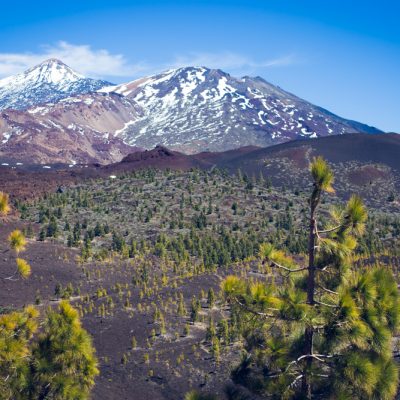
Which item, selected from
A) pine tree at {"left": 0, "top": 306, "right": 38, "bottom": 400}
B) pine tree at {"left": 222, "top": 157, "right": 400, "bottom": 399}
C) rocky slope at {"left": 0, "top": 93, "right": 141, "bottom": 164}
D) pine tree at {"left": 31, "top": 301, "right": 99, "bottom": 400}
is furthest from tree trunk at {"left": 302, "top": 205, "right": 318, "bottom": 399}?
rocky slope at {"left": 0, "top": 93, "right": 141, "bottom": 164}

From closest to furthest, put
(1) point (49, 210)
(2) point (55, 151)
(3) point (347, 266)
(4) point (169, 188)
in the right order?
(3) point (347, 266), (1) point (49, 210), (4) point (169, 188), (2) point (55, 151)

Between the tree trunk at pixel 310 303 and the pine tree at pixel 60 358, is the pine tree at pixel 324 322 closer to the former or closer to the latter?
the tree trunk at pixel 310 303

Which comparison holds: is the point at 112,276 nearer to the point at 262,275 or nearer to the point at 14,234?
the point at 262,275

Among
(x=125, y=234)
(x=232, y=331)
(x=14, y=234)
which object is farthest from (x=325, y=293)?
(x=125, y=234)

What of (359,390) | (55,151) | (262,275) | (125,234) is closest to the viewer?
(359,390)

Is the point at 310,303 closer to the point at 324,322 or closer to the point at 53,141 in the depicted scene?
the point at 324,322

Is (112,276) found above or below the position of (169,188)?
below
